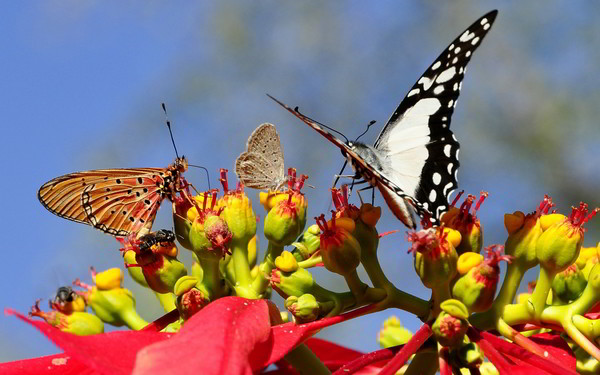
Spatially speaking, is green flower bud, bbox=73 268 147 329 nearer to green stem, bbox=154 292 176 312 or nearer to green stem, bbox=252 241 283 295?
green stem, bbox=154 292 176 312

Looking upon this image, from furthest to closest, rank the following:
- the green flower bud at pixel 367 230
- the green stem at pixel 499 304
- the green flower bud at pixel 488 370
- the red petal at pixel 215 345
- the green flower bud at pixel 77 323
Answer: the green flower bud at pixel 77 323 < the green flower bud at pixel 488 370 < the green flower bud at pixel 367 230 < the green stem at pixel 499 304 < the red petal at pixel 215 345

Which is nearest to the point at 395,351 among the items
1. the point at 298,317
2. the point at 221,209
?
the point at 298,317

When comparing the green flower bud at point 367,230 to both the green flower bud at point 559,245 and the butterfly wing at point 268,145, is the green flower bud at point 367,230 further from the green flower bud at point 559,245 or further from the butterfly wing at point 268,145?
the butterfly wing at point 268,145

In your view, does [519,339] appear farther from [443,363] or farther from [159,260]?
[159,260]

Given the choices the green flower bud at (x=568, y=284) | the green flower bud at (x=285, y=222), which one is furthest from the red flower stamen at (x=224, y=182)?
the green flower bud at (x=568, y=284)

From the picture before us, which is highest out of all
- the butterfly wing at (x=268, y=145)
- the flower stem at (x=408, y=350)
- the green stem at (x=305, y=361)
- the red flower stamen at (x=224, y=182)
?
the butterfly wing at (x=268, y=145)

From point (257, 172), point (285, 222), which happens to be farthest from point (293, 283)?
point (257, 172)

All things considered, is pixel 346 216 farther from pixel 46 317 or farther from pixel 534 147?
pixel 534 147
